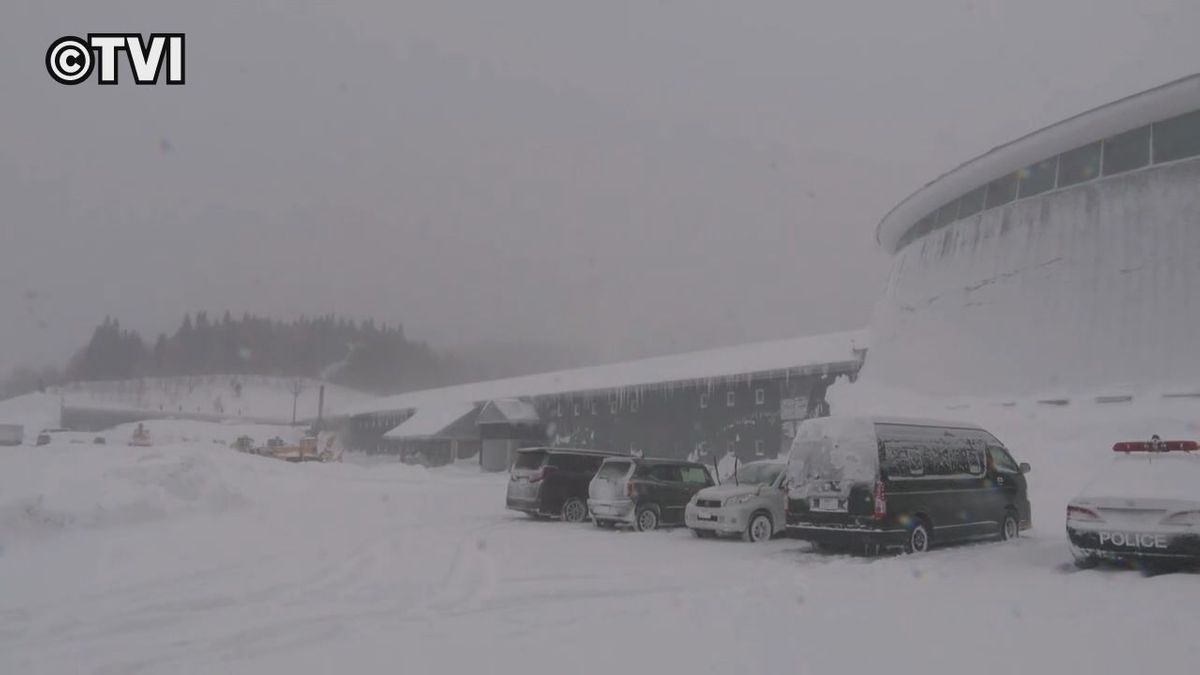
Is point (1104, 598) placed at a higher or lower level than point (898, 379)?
lower

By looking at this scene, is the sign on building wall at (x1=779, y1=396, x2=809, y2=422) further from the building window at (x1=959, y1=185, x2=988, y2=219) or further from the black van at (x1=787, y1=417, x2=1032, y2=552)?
the black van at (x1=787, y1=417, x2=1032, y2=552)

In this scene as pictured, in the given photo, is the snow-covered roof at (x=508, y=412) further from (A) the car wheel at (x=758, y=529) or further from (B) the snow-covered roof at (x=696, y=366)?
(A) the car wheel at (x=758, y=529)

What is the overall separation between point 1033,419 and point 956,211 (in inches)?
382

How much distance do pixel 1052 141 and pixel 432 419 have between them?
39924 mm

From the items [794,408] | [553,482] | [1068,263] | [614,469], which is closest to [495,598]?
[614,469]

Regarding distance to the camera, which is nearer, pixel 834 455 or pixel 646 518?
pixel 834 455

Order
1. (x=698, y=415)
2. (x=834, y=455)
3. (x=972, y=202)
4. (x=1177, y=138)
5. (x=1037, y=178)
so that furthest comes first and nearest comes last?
(x=698, y=415), (x=972, y=202), (x=1037, y=178), (x=1177, y=138), (x=834, y=455)

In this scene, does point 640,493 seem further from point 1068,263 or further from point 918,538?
point 1068,263

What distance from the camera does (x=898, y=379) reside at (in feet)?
94.6

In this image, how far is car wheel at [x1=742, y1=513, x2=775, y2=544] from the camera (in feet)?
46.8

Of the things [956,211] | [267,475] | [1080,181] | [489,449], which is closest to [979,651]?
[267,475]

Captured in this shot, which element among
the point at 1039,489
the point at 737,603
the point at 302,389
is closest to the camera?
the point at 737,603

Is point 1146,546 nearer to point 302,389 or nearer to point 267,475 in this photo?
point 267,475

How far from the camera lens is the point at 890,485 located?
11445 mm
